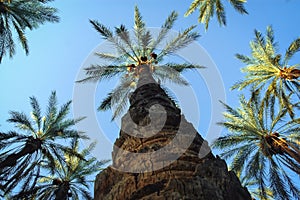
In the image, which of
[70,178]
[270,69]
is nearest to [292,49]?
[270,69]

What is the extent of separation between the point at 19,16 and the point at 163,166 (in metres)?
13.1

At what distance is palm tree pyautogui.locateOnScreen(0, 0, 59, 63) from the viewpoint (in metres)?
13.4

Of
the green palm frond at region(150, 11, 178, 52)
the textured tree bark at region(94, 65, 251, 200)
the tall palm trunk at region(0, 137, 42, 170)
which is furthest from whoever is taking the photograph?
the green palm frond at region(150, 11, 178, 52)

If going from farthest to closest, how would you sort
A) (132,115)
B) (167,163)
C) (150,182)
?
1. (132,115)
2. (167,163)
3. (150,182)

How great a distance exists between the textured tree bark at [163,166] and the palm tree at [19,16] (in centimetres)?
1124

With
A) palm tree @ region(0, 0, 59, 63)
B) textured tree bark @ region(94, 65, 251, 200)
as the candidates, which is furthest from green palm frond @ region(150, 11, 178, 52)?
textured tree bark @ region(94, 65, 251, 200)

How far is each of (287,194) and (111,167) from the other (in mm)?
10226

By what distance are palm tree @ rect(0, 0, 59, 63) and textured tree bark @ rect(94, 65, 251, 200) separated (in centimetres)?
1124

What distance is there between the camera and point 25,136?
11766 mm

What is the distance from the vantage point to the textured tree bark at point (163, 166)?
2516 millimetres

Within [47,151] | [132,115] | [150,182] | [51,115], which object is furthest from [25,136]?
[150,182]

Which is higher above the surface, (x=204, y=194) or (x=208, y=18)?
(x=208, y=18)

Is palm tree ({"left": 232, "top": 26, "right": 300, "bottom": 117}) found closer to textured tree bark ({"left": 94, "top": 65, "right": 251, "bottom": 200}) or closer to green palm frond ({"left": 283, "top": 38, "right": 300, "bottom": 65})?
green palm frond ({"left": 283, "top": 38, "right": 300, "bottom": 65})

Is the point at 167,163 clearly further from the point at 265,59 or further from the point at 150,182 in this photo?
the point at 265,59
